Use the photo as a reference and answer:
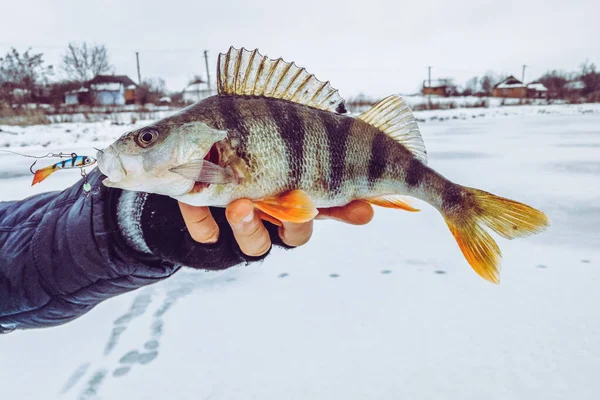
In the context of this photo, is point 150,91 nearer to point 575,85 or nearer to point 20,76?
point 20,76

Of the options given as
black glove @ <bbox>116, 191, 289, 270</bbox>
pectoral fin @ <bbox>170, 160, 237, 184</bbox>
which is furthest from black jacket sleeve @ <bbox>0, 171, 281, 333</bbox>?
pectoral fin @ <bbox>170, 160, 237, 184</bbox>

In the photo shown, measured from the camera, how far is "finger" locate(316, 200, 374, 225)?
4.31ft

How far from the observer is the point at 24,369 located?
6.22 feet

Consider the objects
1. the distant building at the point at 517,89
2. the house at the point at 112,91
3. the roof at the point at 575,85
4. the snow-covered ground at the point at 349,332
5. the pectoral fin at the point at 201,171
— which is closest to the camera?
the pectoral fin at the point at 201,171

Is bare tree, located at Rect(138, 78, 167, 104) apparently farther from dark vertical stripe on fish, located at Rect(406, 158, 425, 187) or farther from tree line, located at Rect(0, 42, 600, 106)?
dark vertical stripe on fish, located at Rect(406, 158, 425, 187)

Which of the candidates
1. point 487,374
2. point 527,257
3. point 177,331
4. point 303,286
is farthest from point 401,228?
point 177,331

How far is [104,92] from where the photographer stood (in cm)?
3028

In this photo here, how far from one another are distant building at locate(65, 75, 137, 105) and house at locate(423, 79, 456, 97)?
25.2m

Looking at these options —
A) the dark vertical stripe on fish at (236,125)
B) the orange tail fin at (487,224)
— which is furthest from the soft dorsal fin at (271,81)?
the orange tail fin at (487,224)

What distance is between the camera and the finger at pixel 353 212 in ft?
4.31

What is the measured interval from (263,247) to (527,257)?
2.29 m

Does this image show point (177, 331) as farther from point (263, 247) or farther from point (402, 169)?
point (402, 169)

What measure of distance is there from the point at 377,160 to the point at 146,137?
24.0 inches

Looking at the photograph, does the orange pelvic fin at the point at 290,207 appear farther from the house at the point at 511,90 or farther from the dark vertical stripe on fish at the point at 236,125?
the house at the point at 511,90
